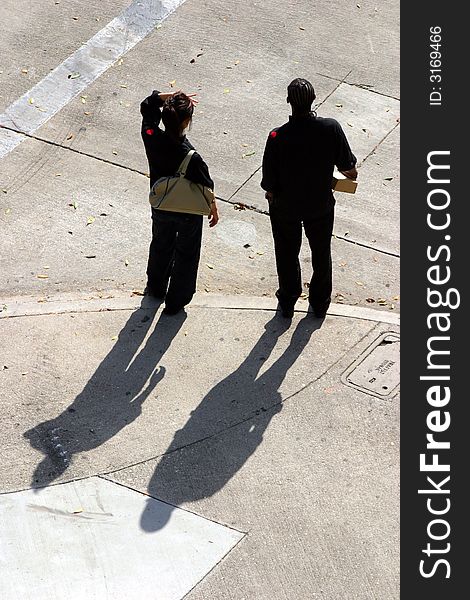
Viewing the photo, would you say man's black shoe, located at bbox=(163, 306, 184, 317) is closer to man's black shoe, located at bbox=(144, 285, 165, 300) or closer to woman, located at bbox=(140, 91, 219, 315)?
woman, located at bbox=(140, 91, 219, 315)

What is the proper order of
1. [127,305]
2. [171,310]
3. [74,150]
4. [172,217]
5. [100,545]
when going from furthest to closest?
[74,150], [127,305], [171,310], [172,217], [100,545]

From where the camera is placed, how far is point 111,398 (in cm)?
718

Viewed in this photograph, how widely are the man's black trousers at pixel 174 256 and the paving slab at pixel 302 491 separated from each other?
107 cm

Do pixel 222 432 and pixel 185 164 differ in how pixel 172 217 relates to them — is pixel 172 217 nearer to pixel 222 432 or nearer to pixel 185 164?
pixel 185 164

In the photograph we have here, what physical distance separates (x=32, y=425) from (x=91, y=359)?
2.51 feet

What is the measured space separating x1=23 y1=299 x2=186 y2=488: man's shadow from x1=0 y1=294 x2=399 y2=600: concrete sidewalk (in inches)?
0.4

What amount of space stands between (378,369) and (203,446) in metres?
1.43

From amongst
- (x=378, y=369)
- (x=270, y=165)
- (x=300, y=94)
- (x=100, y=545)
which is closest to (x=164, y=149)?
(x=270, y=165)

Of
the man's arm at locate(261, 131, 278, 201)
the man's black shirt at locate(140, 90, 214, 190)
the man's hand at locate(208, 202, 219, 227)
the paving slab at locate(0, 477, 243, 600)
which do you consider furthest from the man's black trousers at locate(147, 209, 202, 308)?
the paving slab at locate(0, 477, 243, 600)

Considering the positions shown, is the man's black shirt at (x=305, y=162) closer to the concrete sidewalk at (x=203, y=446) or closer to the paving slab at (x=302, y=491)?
the concrete sidewalk at (x=203, y=446)

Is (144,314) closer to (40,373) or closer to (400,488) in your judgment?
(40,373)

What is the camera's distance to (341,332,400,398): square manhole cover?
7301mm

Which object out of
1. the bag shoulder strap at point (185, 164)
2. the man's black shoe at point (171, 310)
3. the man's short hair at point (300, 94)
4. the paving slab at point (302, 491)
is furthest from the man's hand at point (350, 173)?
the man's black shoe at point (171, 310)

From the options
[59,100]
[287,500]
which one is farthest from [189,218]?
[59,100]
